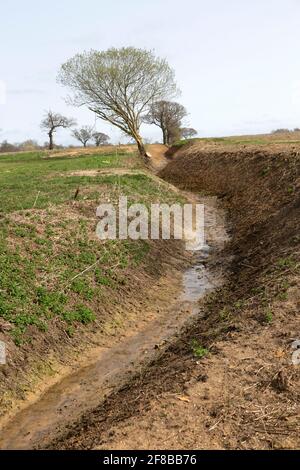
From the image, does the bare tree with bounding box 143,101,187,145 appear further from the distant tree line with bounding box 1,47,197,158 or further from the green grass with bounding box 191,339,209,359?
the green grass with bounding box 191,339,209,359

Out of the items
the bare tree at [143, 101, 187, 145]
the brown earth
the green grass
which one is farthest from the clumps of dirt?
the bare tree at [143, 101, 187, 145]

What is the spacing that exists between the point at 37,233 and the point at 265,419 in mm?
9164

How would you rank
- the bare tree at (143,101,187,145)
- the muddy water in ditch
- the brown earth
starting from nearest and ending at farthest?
the brown earth → the muddy water in ditch → the bare tree at (143,101,187,145)

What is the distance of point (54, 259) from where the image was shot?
12.6m

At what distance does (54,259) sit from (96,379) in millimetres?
4143

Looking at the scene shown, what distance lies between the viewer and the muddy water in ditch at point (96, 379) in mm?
7934

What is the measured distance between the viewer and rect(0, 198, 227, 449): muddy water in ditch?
793cm

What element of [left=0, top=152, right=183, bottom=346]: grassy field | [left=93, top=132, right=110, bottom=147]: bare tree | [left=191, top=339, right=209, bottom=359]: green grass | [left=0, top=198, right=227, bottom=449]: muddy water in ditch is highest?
[left=93, top=132, right=110, bottom=147]: bare tree

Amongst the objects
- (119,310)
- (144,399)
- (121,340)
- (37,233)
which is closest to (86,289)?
(119,310)

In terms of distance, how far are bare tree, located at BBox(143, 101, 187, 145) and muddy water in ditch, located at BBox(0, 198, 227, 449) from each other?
56520mm
